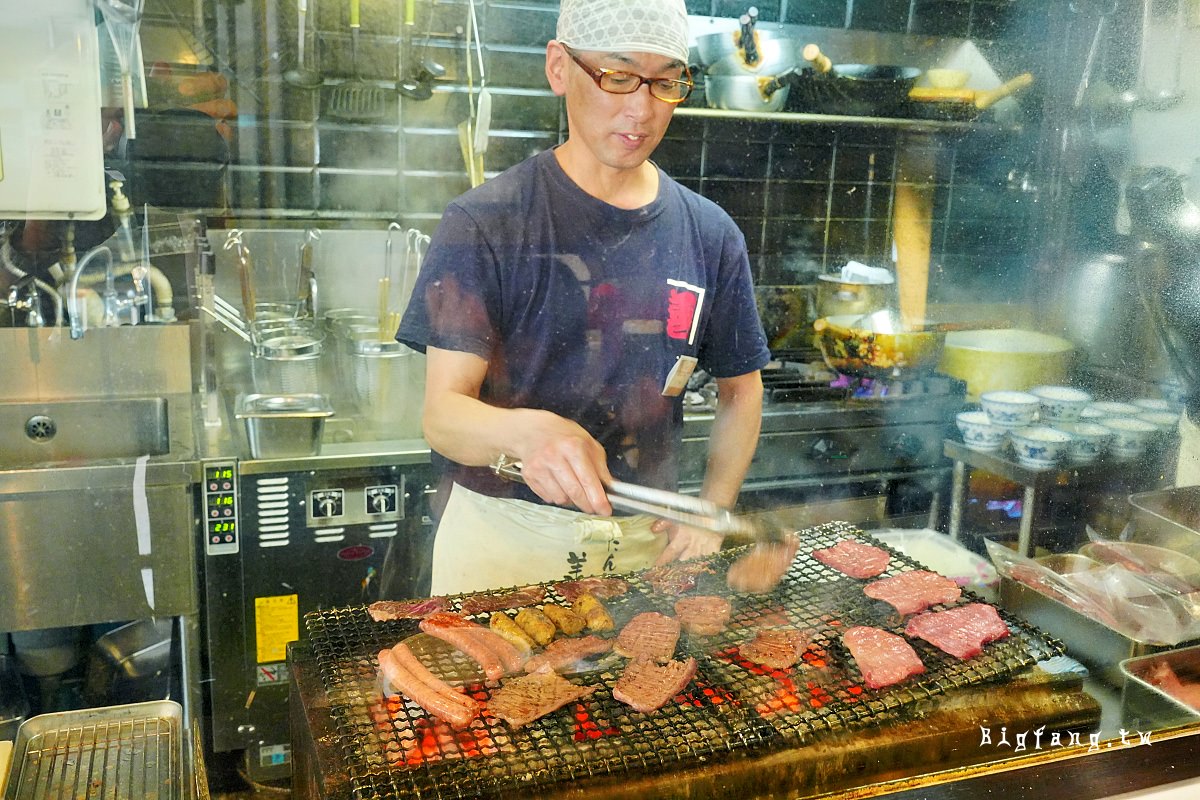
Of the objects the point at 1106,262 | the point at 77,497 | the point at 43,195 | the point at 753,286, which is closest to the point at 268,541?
the point at 77,497

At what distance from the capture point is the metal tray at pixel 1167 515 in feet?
7.26

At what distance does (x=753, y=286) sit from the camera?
2129 mm

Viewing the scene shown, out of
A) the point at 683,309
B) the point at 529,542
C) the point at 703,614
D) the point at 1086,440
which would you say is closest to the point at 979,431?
the point at 1086,440

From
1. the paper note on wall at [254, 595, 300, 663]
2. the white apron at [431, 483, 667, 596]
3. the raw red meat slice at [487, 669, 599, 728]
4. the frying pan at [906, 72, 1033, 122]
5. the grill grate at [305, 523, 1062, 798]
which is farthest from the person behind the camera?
→ the paper note on wall at [254, 595, 300, 663]

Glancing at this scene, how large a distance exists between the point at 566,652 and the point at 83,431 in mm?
1173

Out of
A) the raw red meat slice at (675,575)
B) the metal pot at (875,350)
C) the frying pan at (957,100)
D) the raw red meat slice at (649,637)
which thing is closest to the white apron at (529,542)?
the raw red meat slice at (675,575)

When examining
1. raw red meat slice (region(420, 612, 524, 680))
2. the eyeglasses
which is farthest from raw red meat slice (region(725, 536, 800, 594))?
the eyeglasses

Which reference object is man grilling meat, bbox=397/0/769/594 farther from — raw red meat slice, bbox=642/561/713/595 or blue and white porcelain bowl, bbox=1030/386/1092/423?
blue and white porcelain bowl, bbox=1030/386/1092/423

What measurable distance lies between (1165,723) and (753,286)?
1.10 meters

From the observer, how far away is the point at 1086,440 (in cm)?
227

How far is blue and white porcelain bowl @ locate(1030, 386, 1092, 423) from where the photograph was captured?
2.28 meters

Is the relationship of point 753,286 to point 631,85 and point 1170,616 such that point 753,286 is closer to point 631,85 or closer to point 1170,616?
point 631,85

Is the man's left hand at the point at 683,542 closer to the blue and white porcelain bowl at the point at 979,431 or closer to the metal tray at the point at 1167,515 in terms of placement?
the blue and white porcelain bowl at the point at 979,431

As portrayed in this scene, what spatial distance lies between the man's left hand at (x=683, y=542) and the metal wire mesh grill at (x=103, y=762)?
3.05 feet
